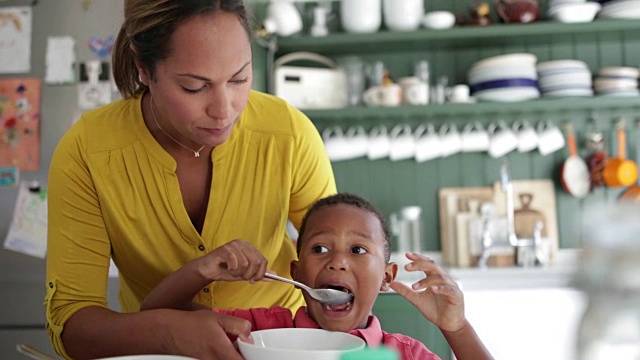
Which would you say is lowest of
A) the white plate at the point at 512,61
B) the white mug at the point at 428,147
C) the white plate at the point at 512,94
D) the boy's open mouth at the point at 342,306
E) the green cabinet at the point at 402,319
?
the green cabinet at the point at 402,319

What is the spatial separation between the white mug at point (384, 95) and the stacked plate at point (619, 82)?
0.95 metres

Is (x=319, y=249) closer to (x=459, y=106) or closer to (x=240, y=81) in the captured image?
(x=240, y=81)

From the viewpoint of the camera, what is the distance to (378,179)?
3539 mm

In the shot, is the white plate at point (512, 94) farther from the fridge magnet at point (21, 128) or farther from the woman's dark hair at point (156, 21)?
the woman's dark hair at point (156, 21)

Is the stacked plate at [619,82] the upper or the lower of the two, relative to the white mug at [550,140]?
upper

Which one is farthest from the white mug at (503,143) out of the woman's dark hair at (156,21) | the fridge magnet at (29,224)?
the woman's dark hair at (156,21)

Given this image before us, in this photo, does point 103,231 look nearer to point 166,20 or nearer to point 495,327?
point 166,20

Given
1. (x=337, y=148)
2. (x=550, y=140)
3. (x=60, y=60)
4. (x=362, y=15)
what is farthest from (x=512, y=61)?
(x=60, y=60)

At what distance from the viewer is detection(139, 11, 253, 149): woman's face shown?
1.06m

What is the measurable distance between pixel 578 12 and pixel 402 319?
1596 millimetres

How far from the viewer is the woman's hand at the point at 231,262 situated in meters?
1.00

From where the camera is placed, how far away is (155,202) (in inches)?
49.8

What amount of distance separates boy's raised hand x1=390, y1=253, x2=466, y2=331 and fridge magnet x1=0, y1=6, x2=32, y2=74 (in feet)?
7.43

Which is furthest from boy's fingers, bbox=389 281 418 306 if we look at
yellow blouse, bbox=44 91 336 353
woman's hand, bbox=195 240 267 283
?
yellow blouse, bbox=44 91 336 353
